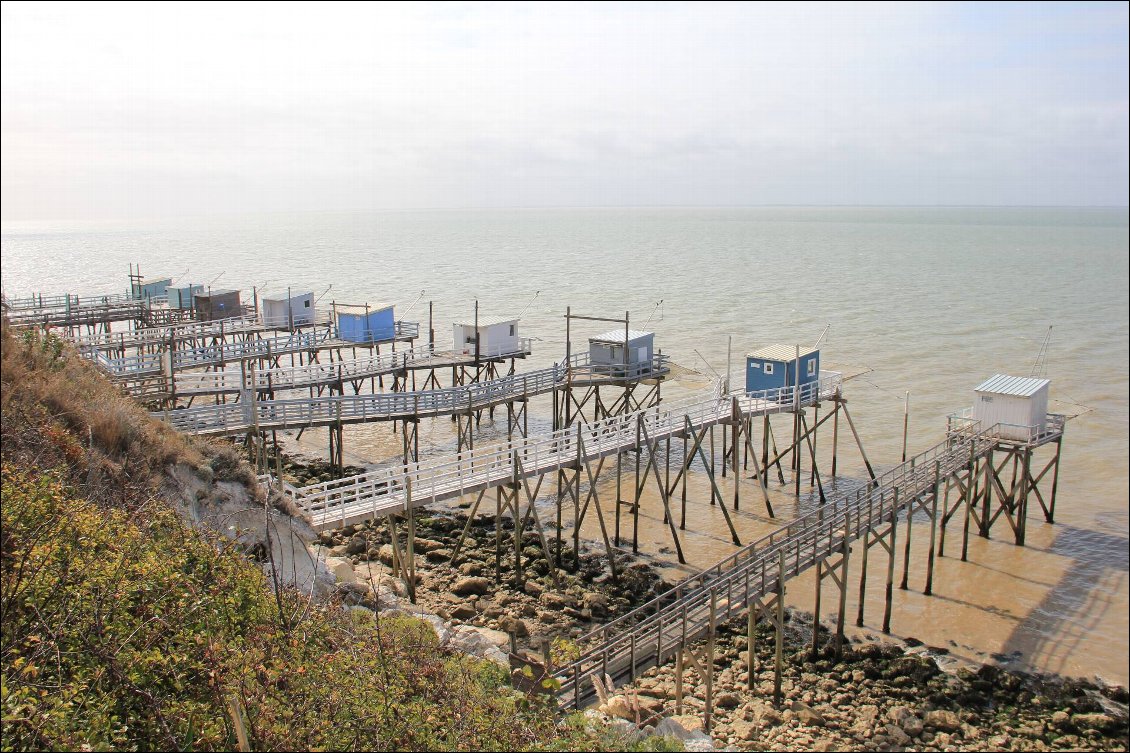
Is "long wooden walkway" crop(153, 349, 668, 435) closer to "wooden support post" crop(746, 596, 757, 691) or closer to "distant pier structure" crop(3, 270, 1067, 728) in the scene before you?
"distant pier structure" crop(3, 270, 1067, 728)

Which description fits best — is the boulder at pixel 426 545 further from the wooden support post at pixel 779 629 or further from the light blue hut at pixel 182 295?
the light blue hut at pixel 182 295

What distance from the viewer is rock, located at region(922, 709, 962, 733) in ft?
49.0

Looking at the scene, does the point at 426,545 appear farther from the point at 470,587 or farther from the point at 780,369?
the point at 780,369

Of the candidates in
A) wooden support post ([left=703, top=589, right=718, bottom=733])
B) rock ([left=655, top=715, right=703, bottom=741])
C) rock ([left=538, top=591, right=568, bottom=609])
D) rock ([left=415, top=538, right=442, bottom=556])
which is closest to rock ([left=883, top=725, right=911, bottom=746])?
wooden support post ([left=703, top=589, right=718, bottom=733])

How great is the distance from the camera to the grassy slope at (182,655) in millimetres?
8383

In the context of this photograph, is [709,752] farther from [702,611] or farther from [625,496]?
[625,496]

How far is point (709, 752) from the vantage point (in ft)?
39.5

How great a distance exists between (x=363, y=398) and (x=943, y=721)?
16705 mm

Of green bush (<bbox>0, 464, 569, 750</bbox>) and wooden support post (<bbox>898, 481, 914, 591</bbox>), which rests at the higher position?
green bush (<bbox>0, 464, 569, 750</bbox>)

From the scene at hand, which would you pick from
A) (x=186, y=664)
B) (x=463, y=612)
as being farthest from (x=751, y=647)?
(x=186, y=664)

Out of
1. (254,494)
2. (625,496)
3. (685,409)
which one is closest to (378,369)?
(625,496)

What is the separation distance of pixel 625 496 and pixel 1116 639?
20974 mm

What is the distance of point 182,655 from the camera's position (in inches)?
370

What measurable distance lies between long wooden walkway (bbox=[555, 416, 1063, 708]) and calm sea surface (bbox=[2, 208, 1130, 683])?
2129 millimetres
